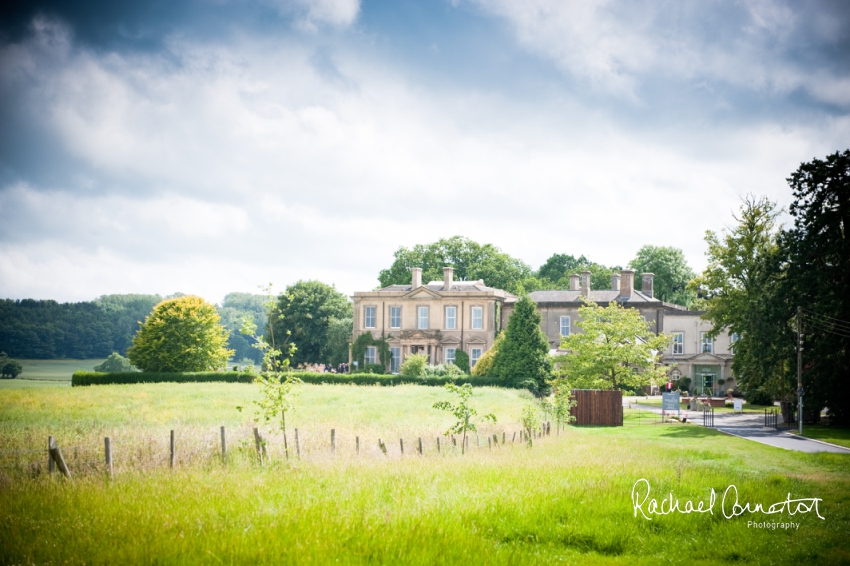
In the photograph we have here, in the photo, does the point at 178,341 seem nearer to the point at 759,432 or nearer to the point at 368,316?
the point at 368,316

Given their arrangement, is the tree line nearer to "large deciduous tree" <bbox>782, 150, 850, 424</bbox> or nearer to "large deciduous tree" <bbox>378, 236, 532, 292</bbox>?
"large deciduous tree" <bbox>782, 150, 850, 424</bbox>

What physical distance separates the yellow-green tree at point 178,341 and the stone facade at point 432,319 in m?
12.4

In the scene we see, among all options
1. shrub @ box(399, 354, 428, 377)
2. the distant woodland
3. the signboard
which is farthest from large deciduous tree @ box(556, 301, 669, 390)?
the distant woodland

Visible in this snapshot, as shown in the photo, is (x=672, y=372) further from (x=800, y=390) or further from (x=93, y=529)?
(x=93, y=529)

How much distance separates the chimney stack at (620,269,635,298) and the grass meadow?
42950 millimetres

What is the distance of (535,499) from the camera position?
1156 cm

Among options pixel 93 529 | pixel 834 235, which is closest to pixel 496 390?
pixel 834 235

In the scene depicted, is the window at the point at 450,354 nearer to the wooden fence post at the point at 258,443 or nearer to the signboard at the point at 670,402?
the signboard at the point at 670,402

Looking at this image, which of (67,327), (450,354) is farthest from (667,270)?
(67,327)

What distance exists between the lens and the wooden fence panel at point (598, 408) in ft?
107

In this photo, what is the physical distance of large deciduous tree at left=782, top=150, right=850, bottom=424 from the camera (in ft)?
103

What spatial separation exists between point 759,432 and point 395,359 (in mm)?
34574

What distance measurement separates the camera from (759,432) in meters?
28.8

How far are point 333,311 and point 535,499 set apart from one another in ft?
190
